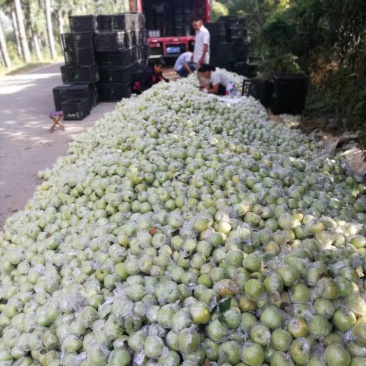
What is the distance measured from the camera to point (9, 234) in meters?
3.42

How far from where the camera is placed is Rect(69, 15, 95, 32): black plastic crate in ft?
34.8

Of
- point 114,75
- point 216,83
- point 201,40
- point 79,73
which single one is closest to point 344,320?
point 216,83

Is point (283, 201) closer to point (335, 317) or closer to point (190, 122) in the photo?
point (335, 317)

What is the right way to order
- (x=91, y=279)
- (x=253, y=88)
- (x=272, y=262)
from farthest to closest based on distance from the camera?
(x=253, y=88) < (x=91, y=279) < (x=272, y=262)

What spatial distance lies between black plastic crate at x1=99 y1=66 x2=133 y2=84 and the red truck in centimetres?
645

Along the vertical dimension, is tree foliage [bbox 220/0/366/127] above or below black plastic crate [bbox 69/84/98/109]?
above

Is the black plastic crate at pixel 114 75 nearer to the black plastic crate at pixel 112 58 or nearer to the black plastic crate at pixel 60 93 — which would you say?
the black plastic crate at pixel 112 58

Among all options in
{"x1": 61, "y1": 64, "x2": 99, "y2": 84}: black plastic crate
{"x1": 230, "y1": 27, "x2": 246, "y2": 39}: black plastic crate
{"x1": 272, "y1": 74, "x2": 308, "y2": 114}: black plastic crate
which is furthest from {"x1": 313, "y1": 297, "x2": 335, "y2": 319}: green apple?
{"x1": 230, "y1": 27, "x2": 246, "y2": 39}: black plastic crate

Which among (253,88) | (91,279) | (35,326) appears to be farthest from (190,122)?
(253,88)

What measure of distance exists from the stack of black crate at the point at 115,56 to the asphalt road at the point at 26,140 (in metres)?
0.57

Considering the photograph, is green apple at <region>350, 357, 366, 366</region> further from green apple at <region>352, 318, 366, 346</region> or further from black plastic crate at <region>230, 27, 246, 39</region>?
black plastic crate at <region>230, 27, 246, 39</region>

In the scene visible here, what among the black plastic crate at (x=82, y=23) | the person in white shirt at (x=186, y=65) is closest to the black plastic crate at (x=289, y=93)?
the person in white shirt at (x=186, y=65)

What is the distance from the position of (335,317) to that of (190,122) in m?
2.99

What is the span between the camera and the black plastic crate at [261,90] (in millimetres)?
8250
